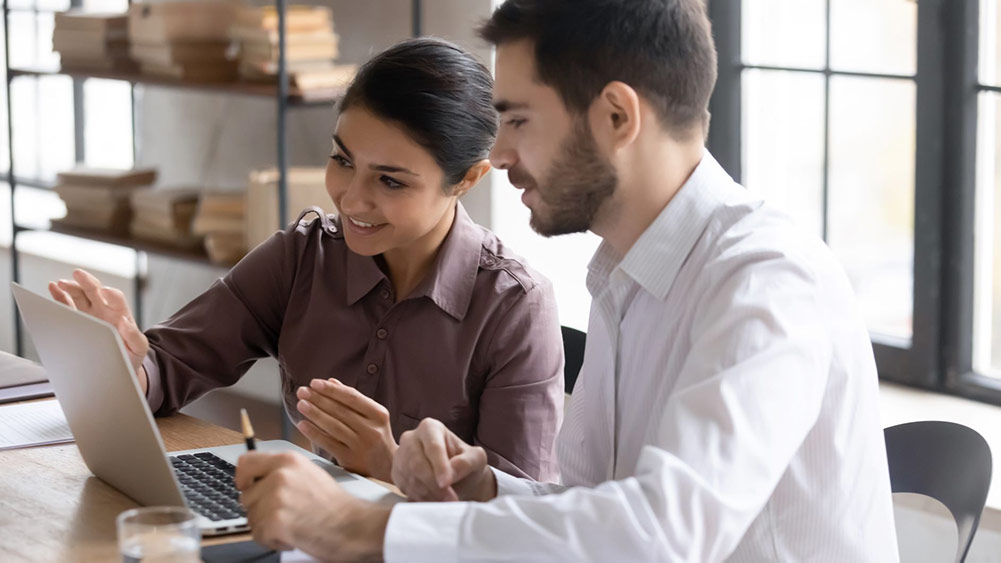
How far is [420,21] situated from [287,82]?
353mm

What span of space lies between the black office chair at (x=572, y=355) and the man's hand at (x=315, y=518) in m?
0.77

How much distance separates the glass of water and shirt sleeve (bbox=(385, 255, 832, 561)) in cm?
17

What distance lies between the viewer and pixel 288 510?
115cm

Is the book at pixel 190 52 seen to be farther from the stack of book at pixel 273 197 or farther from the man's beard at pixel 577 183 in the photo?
the man's beard at pixel 577 183

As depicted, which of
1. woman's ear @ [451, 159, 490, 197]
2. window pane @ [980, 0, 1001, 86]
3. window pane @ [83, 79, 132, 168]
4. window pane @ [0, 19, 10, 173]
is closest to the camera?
woman's ear @ [451, 159, 490, 197]

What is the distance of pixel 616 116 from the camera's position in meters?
1.27

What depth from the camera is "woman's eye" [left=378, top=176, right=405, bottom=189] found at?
182 cm

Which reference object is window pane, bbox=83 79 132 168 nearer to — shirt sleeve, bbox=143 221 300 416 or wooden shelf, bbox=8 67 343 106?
wooden shelf, bbox=8 67 343 106

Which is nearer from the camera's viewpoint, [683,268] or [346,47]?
[683,268]

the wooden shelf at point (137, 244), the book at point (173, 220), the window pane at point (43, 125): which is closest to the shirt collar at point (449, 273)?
the wooden shelf at point (137, 244)

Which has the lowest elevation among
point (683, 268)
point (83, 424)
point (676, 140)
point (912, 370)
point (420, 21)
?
point (912, 370)

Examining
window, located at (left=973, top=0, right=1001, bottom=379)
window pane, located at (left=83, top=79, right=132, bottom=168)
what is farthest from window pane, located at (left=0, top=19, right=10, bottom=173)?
window, located at (left=973, top=0, right=1001, bottom=379)

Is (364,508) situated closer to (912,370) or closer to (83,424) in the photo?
(83,424)

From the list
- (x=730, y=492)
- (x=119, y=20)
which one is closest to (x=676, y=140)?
(x=730, y=492)
